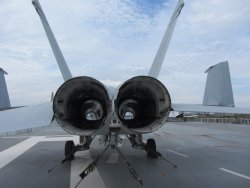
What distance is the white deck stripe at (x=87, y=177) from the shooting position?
24.7 feet

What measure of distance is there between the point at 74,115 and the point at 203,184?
3944 mm

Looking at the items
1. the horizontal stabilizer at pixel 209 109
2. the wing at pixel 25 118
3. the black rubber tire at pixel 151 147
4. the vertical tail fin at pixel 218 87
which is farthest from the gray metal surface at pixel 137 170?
the vertical tail fin at pixel 218 87

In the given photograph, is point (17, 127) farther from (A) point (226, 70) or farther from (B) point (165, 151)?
(A) point (226, 70)

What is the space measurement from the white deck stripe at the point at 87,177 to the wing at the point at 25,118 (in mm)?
1666

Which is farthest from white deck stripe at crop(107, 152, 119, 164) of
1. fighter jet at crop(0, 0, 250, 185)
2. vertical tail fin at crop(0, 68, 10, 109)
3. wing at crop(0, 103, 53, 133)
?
wing at crop(0, 103, 53, 133)

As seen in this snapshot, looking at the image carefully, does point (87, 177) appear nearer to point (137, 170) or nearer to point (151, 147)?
point (137, 170)

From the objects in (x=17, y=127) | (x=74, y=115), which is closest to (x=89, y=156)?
(x=74, y=115)

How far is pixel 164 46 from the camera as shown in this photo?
938 centimetres

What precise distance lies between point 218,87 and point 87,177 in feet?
36.2

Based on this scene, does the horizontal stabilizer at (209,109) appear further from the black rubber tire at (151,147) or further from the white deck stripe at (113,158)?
the white deck stripe at (113,158)

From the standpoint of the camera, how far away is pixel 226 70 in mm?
19234

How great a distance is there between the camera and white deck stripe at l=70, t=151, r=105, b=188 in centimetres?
754

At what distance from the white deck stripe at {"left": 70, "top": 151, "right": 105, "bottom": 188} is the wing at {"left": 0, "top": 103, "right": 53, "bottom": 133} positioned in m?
1.67

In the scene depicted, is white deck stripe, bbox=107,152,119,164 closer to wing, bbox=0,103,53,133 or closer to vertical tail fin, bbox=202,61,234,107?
wing, bbox=0,103,53,133
